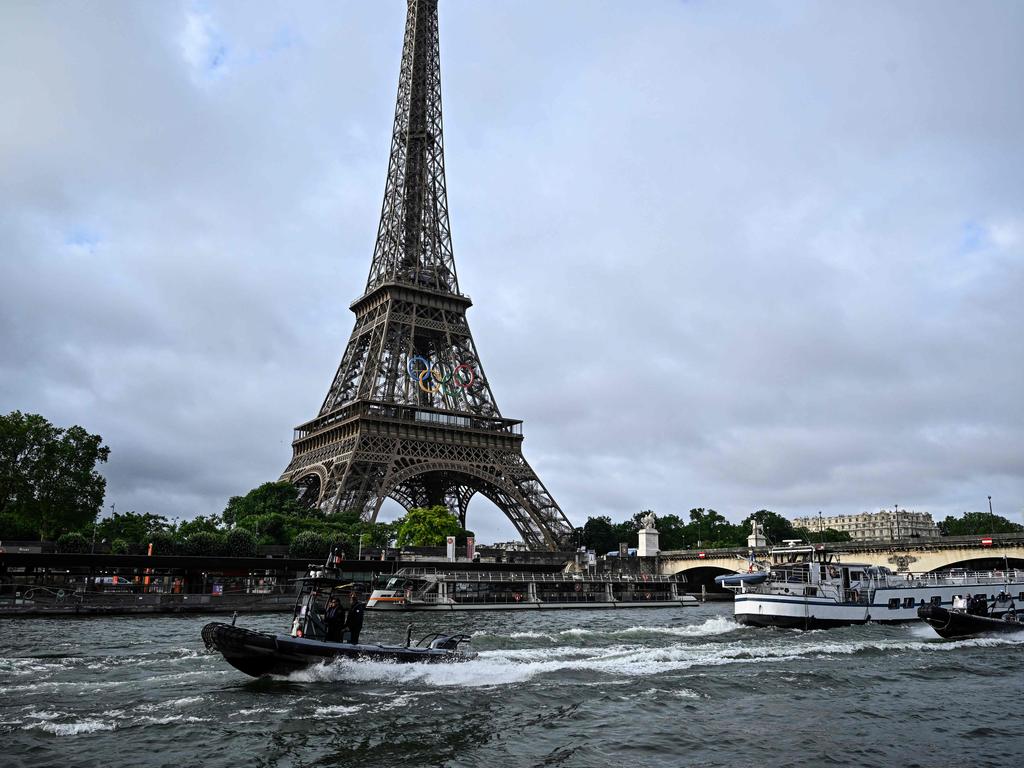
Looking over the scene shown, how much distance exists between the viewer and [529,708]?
74.4 ft

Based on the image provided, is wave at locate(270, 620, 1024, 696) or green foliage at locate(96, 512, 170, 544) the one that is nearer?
wave at locate(270, 620, 1024, 696)

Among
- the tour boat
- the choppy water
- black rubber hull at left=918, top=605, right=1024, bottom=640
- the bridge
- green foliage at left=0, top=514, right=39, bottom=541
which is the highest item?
green foliage at left=0, top=514, right=39, bottom=541

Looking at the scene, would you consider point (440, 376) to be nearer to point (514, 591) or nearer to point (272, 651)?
point (514, 591)

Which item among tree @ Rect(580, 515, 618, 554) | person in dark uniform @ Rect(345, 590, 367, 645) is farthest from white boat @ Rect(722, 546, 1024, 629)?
tree @ Rect(580, 515, 618, 554)

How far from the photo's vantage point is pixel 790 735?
19.8 metres

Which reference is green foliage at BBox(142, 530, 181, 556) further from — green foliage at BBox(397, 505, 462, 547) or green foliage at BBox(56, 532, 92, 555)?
green foliage at BBox(397, 505, 462, 547)

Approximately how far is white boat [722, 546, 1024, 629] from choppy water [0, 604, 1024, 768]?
12.3 meters

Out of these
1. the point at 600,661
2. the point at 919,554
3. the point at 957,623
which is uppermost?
the point at 919,554

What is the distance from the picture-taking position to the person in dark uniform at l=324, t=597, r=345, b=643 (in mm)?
25828

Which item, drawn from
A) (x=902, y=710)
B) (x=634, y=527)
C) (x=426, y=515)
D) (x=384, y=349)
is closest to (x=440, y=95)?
(x=384, y=349)

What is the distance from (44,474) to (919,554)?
281 ft

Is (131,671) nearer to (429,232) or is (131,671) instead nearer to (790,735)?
(790,735)

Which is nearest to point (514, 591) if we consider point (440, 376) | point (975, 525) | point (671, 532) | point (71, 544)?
point (440, 376)

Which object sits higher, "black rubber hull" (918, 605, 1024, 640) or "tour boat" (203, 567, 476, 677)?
"tour boat" (203, 567, 476, 677)
